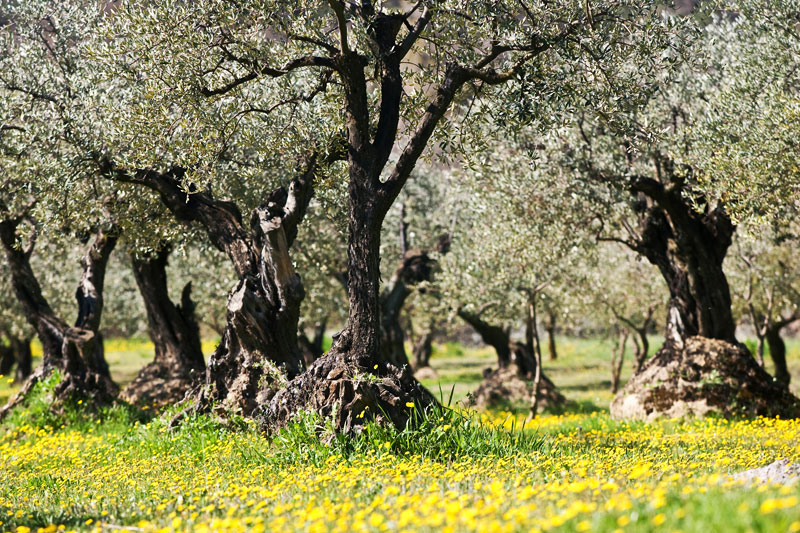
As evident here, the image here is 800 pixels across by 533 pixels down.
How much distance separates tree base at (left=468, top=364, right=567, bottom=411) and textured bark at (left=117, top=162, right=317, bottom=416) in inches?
549

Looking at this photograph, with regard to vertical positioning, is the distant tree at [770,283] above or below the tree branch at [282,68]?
below

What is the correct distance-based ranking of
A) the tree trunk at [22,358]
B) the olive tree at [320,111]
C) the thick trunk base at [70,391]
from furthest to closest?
1. the tree trunk at [22,358]
2. the thick trunk base at [70,391]
3. the olive tree at [320,111]

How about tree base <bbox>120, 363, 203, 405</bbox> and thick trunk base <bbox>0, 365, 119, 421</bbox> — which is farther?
tree base <bbox>120, 363, 203, 405</bbox>

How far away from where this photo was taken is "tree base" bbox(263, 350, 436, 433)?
10383mm

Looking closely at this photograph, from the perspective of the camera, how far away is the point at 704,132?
49.6 feet

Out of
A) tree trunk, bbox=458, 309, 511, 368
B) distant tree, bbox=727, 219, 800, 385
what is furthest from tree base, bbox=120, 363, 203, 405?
distant tree, bbox=727, 219, 800, 385

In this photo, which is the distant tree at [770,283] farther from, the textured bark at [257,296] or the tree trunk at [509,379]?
the textured bark at [257,296]

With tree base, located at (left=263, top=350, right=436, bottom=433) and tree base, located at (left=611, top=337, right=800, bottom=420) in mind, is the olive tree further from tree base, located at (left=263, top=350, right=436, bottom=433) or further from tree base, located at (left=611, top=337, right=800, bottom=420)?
tree base, located at (left=611, top=337, right=800, bottom=420)

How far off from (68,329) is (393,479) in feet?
42.8

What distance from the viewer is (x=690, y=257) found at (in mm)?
18250

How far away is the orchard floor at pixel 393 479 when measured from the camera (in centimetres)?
494

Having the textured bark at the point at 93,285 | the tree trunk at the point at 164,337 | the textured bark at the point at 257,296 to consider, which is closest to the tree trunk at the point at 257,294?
the textured bark at the point at 257,296

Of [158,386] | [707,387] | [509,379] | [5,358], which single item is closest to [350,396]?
[707,387]

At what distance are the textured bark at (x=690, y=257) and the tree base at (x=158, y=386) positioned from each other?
41.2 ft
